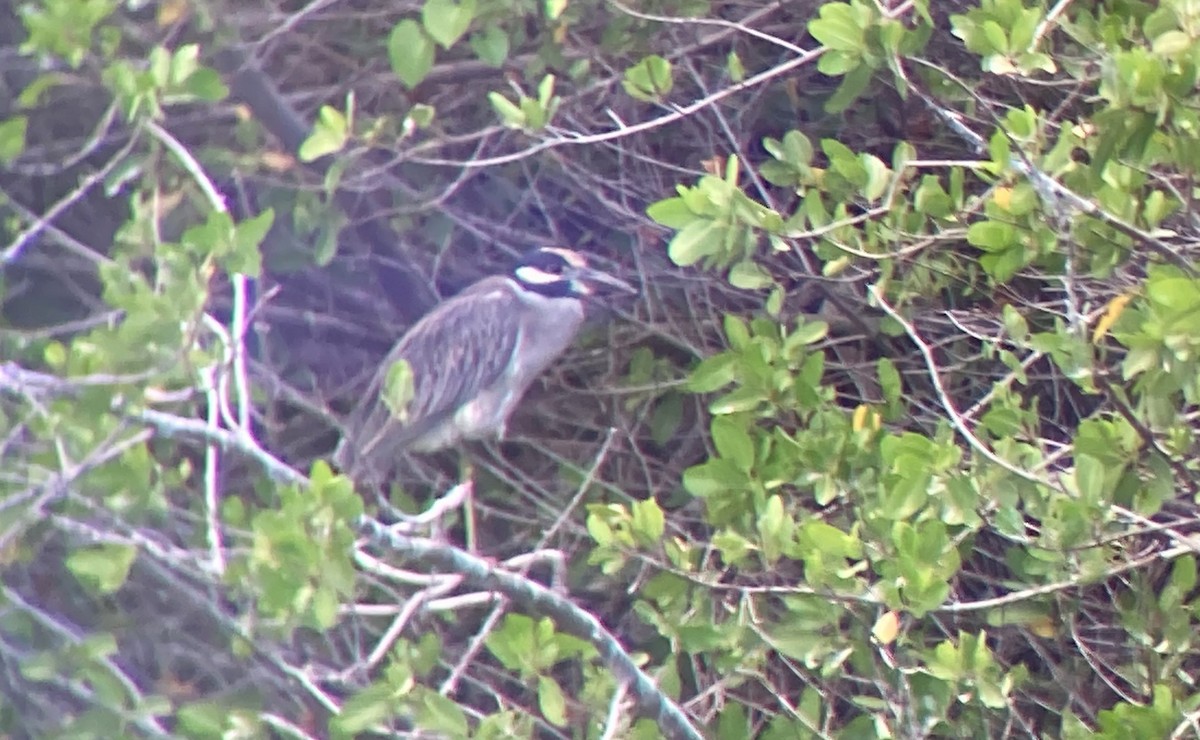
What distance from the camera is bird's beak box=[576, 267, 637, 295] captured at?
297 centimetres

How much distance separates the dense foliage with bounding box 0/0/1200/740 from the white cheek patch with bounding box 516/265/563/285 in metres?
0.07

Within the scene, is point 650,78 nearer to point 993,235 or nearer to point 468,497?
point 993,235

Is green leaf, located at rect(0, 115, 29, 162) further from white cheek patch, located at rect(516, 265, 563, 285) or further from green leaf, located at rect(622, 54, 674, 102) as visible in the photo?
green leaf, located at rect(622, 54, 674, 102)

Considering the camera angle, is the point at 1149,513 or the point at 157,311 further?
the point at 157,311

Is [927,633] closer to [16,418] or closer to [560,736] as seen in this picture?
[560,736]

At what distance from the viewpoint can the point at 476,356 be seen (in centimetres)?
336

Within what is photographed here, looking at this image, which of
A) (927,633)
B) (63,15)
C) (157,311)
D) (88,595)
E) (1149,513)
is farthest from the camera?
(88,595)

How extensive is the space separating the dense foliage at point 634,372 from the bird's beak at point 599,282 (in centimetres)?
4

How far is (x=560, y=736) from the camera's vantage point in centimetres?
234

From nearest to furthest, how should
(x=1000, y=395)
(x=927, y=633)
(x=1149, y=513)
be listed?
(x=1149, y=513), (x=1000, y=395), (x=927, y=633)

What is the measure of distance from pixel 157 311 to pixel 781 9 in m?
1.18

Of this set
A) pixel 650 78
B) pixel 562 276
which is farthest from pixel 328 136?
pixel 562 276

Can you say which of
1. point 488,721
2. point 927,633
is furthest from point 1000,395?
point 488,721

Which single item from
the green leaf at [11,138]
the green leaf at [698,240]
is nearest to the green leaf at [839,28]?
the green leaf at [698,240]
